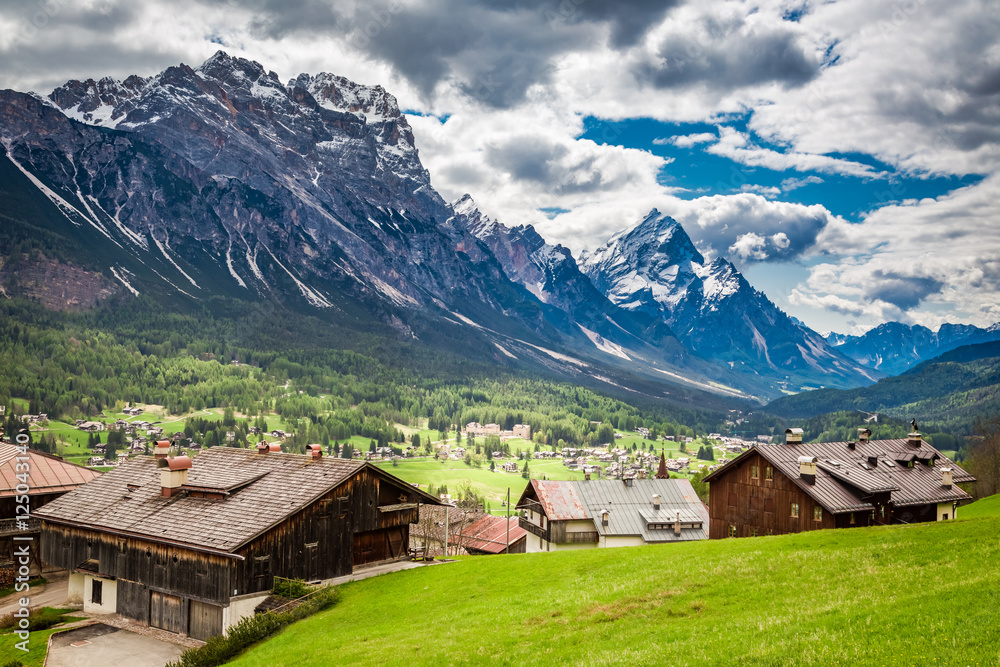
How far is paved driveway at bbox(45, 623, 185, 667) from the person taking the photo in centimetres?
3828

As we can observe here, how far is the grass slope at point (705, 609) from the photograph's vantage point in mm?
19984

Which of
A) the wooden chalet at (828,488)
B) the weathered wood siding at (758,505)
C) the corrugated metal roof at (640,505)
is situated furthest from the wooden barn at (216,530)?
the corrugated metal roof at (640,505)

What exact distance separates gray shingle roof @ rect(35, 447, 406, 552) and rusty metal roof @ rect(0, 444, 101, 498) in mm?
8413

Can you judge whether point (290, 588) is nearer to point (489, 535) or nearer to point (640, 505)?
point (640, 505)

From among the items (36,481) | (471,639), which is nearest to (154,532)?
(36,481)

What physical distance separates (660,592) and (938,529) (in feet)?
49.8

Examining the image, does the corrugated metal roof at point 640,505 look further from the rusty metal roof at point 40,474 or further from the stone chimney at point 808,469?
the rusty metal roof at point 40,474

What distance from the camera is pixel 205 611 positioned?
43406mm

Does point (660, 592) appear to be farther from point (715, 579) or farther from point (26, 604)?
point (26, 604)

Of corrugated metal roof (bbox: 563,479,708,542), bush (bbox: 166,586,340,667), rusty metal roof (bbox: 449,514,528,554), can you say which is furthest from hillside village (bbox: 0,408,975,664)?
rusty metal roof (bbox: 449,514,528,554)

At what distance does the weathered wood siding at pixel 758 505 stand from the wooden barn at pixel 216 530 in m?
28.8

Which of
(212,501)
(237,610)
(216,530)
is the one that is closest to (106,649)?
(237,610)

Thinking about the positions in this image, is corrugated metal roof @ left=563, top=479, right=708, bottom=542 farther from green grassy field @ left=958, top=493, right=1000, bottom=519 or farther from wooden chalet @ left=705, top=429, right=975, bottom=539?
green grassy field @ left=958, top=493, right=1000, bottom=519

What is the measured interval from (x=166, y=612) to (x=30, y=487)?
24372 millimetres
